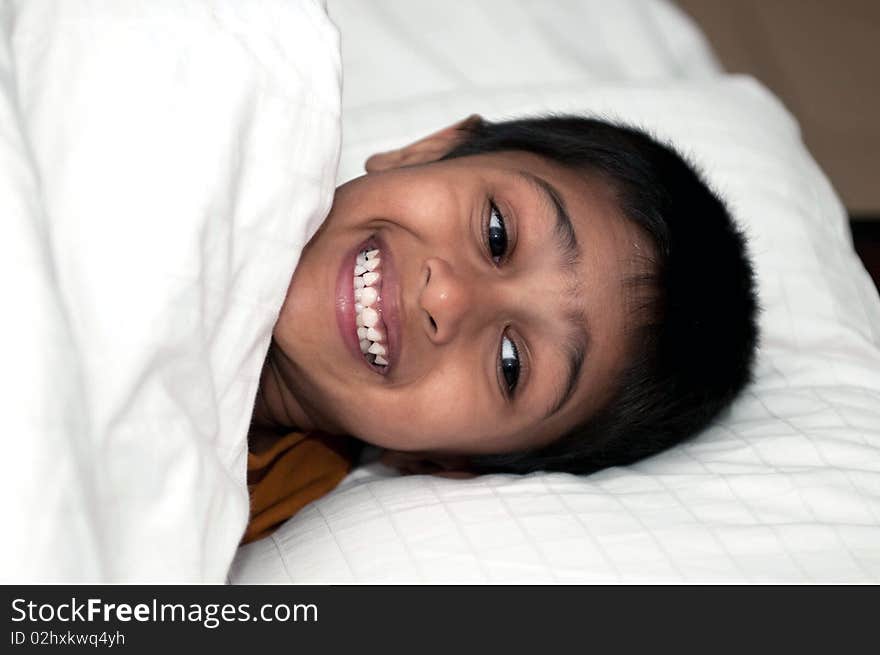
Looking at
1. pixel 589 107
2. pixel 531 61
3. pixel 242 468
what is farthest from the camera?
pixel 531 61

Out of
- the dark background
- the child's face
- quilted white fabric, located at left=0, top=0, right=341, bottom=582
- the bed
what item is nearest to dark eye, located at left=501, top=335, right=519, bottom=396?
the child's face

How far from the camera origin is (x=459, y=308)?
92 centimetres

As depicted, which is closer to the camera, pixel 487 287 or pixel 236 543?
pixel 236 543

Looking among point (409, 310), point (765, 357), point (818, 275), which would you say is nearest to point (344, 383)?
point (409, 310)

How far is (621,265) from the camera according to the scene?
990 millimetres

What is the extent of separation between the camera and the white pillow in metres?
0.84

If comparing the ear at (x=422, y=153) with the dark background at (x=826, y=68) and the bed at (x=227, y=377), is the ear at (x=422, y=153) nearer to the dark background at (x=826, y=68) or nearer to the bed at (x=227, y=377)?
the bed at (x=227, y=377)

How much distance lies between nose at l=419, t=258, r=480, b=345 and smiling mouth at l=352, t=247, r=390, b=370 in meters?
0.05

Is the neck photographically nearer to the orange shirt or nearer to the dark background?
the orange shirt

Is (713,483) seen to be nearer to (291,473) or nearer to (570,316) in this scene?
(570,316)

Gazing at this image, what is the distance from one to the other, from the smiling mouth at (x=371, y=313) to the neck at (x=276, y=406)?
4.7 inches
